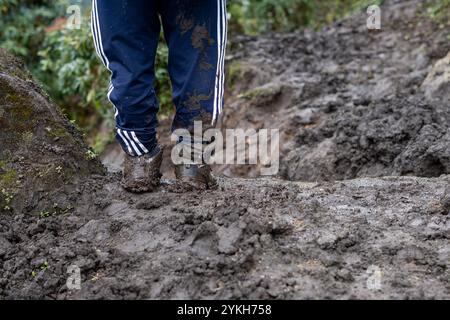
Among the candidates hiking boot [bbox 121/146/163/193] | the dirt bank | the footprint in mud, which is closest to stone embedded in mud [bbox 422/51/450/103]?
the dirt bank

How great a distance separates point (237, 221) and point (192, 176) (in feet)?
2.09

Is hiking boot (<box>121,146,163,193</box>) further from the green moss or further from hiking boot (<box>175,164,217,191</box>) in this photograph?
the green moss

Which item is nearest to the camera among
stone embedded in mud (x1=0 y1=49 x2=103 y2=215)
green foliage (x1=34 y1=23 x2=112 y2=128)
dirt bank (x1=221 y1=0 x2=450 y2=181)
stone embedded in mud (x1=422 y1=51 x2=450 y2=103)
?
stone embedded in mud (x1=0 y1=49 x2=103 y2=215)

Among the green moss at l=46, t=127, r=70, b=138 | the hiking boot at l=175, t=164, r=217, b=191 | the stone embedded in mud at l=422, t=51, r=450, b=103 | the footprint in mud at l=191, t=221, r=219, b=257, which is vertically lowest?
the footprint in mud at l=191, t=221, r=219, b=257

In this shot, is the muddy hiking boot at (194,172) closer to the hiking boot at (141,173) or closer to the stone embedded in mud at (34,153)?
the hiking boot at (141,173)

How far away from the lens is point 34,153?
3.21m

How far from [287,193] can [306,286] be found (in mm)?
866

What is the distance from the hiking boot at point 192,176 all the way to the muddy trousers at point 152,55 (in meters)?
0.21

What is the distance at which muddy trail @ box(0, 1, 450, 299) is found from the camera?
241 cm

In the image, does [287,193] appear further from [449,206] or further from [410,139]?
[410,139]

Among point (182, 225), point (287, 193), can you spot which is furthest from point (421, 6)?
point (182, 225)

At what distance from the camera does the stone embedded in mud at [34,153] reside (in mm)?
3092

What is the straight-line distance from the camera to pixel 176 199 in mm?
3094
